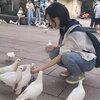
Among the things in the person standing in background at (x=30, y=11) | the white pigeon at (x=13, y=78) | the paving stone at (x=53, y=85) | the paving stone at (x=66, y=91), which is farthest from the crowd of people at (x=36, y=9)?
the white pigeon at (x=13, y=78)

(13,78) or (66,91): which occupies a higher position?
(13,78)

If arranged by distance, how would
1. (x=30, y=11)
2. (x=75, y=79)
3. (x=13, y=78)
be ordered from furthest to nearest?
(x=30, y=11)
(x=75, y=79)
(x=13, y=78)

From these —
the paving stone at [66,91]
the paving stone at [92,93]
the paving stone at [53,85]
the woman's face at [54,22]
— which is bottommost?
the paving stone at [92,93]

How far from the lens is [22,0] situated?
64.3 ft

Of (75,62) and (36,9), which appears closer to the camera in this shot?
(75,62)

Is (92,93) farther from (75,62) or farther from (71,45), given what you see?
(71,45)

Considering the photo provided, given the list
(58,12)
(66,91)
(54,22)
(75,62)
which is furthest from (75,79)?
(58,12)

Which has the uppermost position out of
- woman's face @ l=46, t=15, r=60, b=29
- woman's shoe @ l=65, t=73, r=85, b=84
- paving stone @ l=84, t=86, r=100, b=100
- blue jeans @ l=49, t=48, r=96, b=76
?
woman's face @ l=46, t=15, r=60, b=29

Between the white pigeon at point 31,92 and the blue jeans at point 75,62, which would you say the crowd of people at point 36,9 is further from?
the white pigeon at point 31,92

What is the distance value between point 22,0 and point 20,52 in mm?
14630

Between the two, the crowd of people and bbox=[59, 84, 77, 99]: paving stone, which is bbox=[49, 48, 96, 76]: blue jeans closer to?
bbox=[59, 84, 77, 99]: paving stone

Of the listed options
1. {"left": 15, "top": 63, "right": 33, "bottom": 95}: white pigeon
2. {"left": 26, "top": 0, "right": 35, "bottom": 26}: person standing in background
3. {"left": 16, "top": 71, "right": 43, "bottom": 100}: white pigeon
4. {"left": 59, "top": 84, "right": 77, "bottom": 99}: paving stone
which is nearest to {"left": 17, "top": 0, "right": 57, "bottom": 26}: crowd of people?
{"left": 26, "top": 0, "right": 35, "bottom": 26}: person standing in background

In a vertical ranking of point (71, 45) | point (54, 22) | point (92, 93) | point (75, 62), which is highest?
point (54, 22)

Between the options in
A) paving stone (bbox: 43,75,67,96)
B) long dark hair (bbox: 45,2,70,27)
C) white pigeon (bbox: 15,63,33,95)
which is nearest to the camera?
white pigeon (bbox: 15,63,33,95)
